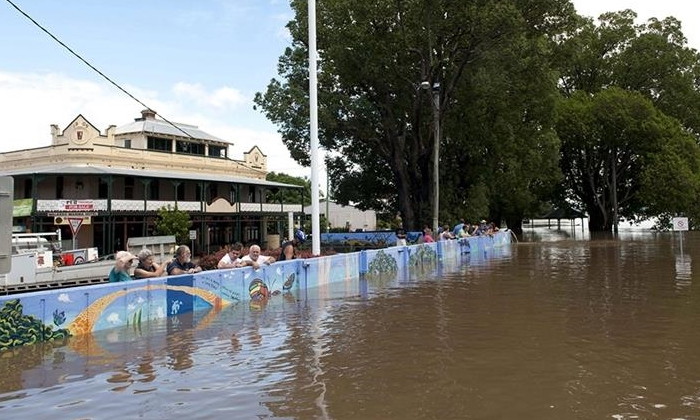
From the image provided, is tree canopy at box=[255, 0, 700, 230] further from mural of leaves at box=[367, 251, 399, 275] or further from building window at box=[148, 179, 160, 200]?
mural of leaves at box=[367, 251, 399, 275]

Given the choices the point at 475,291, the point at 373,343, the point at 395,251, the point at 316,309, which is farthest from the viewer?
the point at 395,251

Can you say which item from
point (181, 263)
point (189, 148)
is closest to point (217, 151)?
point (189, 148)

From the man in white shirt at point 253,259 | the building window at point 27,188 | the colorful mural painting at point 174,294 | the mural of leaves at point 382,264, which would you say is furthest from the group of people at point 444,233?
the building window at point 27,188

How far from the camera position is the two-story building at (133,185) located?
34844mm

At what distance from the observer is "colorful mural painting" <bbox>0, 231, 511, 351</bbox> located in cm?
836

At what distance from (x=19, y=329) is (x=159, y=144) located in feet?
132

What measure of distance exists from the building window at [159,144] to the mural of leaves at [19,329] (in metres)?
38.5

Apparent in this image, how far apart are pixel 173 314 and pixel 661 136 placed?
54.1 metres

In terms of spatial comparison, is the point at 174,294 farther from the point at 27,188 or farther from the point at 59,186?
the point at 27,188

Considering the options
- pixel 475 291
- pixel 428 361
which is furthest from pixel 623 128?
pixel 428 361

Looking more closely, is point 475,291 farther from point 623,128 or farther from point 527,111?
point 623,128

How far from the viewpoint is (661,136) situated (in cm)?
5344

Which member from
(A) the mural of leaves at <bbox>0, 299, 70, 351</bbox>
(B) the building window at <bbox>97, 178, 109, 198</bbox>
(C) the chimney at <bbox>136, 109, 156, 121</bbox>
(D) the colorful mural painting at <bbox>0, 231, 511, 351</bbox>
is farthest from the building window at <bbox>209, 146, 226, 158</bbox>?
(A) the mural of leaves at <bbox>0, 299, 70, 351</bbox>

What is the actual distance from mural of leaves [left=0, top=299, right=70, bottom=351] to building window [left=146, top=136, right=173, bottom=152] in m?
38.5
